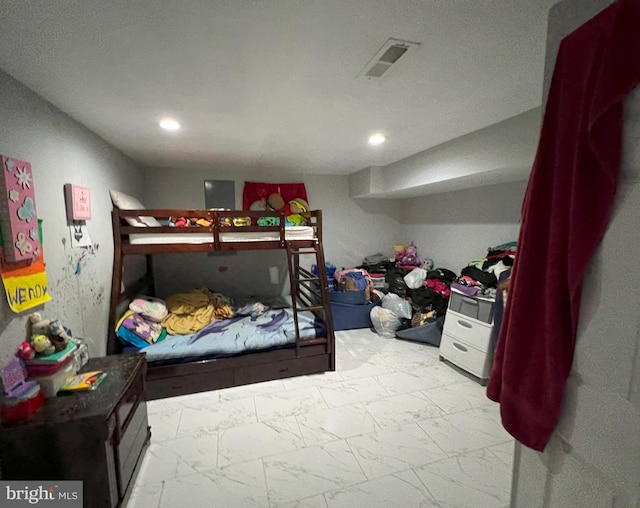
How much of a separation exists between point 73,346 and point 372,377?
2209 millimetres

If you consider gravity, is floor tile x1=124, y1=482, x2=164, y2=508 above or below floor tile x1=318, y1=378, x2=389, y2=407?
Answer: above

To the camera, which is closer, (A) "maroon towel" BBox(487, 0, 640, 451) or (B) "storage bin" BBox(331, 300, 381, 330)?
(A) "maroon towel" BBox(487, 0, 640, 451)

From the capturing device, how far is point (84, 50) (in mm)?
1165

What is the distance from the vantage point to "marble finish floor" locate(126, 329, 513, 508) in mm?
1446

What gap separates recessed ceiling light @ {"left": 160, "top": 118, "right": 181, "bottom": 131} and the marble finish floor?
2.15 m

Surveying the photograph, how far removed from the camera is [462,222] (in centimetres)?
346

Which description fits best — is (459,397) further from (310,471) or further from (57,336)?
(57,336)

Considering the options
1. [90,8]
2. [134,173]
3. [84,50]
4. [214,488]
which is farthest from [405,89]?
[134,173]

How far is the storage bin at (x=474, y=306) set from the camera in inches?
95.4

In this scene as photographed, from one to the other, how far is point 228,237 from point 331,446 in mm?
1875

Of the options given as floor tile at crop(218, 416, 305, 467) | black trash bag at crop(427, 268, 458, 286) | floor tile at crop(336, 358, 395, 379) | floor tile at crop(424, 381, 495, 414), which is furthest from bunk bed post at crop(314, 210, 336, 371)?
black trash bag at crop(427, 268, 458, 286)

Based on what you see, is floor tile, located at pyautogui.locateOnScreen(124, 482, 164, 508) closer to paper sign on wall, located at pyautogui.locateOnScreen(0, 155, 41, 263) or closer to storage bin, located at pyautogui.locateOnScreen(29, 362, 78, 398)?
storage bin, located at pyautogui.locateOnScreen(29, 362, 78, 398)

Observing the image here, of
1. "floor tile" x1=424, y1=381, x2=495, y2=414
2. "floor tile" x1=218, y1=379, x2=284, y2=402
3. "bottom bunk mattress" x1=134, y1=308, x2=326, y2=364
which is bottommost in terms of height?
"floor tile" x1=424, y1=381, x2=495, y2=414

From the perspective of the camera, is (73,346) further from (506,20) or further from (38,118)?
(506,20)
